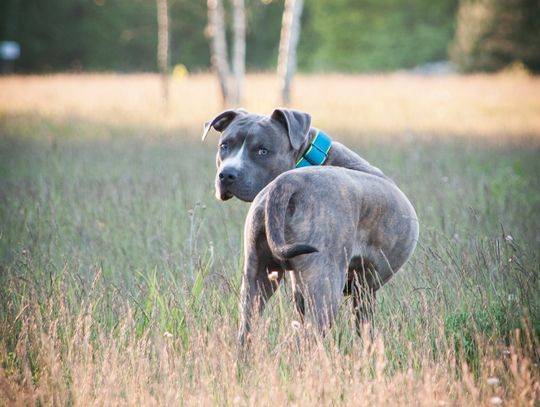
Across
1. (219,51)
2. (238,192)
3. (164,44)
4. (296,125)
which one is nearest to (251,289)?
(238,192)

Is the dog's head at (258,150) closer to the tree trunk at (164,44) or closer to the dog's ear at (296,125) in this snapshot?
the dog's ear at (296,125)

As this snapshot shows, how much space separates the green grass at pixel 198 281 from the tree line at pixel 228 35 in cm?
4178

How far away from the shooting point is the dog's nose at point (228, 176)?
15.9 ft

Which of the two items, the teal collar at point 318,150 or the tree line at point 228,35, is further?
the tree line at point 228,35

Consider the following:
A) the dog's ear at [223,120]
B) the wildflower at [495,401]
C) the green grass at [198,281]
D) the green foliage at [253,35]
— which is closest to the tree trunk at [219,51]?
the green grass at [198,281]

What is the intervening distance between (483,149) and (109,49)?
146 feet

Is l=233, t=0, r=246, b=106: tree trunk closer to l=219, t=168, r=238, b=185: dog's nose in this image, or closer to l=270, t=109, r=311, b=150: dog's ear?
l=270, t=109, r=311, b=150: dog's ear

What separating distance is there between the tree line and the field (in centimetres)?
3787

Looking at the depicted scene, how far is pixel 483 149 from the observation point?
1317 centimetres

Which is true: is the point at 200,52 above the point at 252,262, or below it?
below

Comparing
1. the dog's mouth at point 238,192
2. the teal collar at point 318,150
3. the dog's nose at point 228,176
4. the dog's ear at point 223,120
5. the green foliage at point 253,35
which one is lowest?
the green foliage at point 253,35

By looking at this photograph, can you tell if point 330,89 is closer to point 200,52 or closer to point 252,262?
point 252,262

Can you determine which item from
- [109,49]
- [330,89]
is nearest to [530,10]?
[330,89]

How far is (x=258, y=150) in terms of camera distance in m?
4.96
